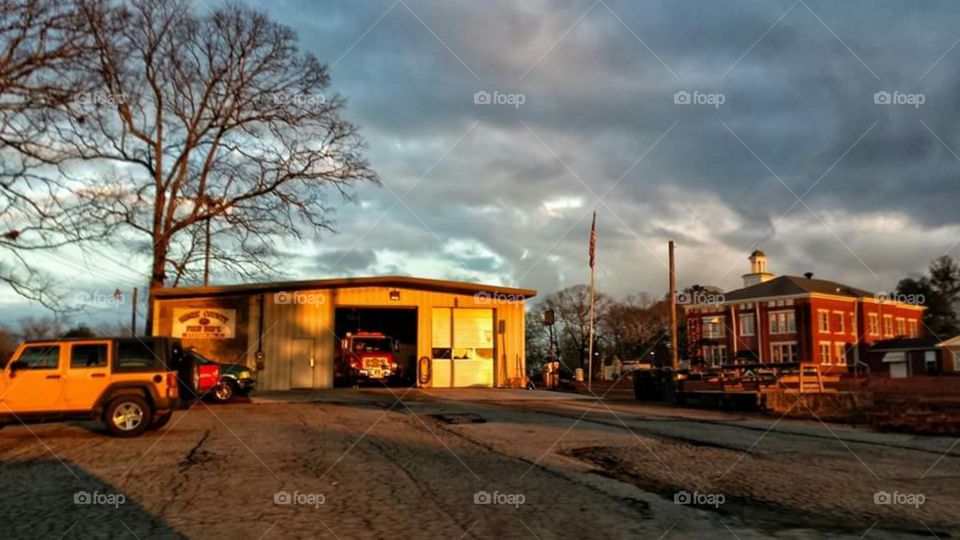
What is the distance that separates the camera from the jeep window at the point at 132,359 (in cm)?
1427

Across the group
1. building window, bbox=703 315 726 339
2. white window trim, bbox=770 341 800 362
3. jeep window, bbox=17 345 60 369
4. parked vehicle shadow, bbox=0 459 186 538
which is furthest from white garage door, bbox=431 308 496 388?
building window, bbox=703 315 726 339

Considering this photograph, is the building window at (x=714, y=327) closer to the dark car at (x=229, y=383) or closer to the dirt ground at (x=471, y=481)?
the dark car at (x=229, y=383)

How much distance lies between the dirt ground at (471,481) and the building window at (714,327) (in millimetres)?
61313

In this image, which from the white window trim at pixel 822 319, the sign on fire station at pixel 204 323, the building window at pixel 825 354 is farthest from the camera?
the white window trim at pixel 822 319

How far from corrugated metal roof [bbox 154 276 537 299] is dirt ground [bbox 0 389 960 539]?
1554cm

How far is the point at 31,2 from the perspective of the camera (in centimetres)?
1911

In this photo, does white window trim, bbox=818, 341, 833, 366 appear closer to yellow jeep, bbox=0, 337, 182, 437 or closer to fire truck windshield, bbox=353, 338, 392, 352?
fire truck windshield, bbox=353, 338, 392, 352

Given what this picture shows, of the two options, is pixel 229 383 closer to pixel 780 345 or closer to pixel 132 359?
pixel 132 359

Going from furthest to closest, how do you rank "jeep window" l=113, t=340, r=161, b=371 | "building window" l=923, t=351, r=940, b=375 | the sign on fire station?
"building window" l=923, t=351, r=940, b=375, the sign on fire station, "jeep window" l=113, t=340, r=161, b=371

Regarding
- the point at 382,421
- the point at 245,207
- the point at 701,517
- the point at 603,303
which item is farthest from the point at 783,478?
the point at 603,303

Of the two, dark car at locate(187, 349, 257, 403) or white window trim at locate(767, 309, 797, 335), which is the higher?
white window trim at locate(767, 309, 797, 335)

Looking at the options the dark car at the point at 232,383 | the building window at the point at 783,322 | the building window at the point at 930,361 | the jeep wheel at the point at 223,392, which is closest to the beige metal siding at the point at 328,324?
the dark car at the point at 232,383

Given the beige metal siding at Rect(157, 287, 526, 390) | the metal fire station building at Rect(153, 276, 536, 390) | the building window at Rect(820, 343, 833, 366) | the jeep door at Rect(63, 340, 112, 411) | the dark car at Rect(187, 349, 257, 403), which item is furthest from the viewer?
the building window at Rect(820, 343, 833, 366)

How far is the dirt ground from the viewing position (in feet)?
22.5
